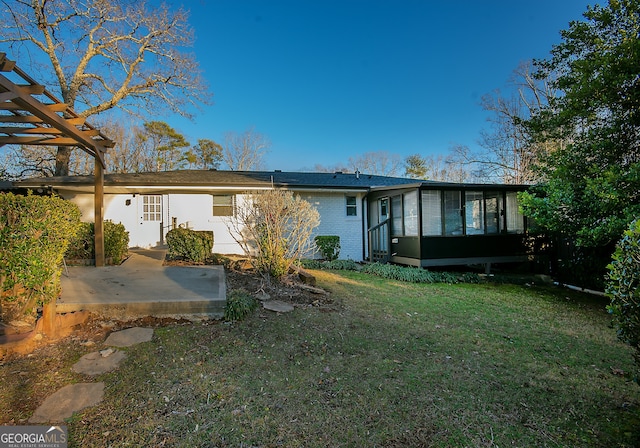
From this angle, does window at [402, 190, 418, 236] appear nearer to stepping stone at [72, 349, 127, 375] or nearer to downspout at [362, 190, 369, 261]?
downspout at [362, 190, 369, 261]

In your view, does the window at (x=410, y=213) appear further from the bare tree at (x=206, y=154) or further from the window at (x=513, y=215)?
the bare tree at (x=206, y=154)

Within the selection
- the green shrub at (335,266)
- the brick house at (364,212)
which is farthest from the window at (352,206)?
the green shrub at (335,266)

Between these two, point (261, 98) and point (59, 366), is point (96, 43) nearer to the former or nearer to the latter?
point (261, 98)

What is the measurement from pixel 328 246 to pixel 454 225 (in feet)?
13.9

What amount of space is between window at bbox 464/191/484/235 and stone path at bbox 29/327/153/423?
369 inches

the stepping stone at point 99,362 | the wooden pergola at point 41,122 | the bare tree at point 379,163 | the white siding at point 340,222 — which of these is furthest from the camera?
the bare tree at point 379,163

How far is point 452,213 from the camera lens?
9953 mm

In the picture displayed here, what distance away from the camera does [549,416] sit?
2.57 m

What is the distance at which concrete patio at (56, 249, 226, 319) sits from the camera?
417 centimetres

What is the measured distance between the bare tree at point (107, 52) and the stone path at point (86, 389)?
14.7 m

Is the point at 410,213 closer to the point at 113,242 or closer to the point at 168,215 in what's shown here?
the point at 113,242

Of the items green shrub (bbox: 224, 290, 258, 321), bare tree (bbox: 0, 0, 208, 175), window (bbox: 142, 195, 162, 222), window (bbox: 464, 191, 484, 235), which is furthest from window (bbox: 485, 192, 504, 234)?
bare tree (bbox: 0, 0, 208, 175)

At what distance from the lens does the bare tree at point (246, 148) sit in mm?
29406

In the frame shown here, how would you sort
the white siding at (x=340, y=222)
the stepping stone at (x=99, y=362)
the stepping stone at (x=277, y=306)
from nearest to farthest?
the stepping stone at (x=99, y=362) < the stepping stone at (x=277, y=306) < the white siding at (x=340, y=222)
